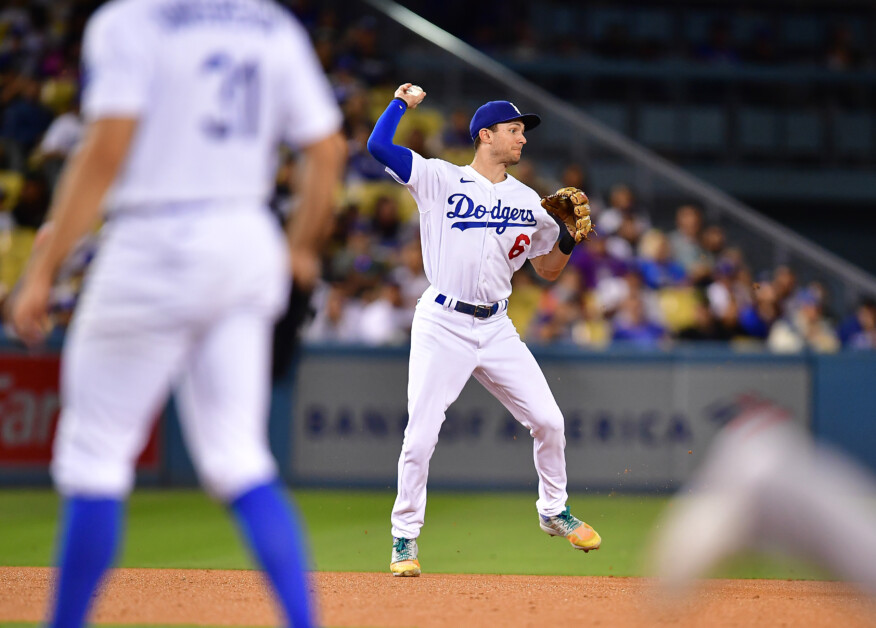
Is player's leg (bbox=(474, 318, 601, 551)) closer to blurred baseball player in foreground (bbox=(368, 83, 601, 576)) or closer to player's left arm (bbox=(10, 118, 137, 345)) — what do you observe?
blurred baseball player in foreground (bbox=(368, 83, 601, 576))

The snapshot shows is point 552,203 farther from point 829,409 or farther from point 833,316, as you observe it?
point 833,316

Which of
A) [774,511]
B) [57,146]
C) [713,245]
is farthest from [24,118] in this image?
[774,511]

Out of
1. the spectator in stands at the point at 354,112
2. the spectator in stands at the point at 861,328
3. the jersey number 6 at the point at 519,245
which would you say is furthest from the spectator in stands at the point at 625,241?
the jersey number 6 at the point at 519,245

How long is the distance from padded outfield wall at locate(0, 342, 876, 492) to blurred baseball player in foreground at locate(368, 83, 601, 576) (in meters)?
4.95

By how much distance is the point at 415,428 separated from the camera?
19.0ft

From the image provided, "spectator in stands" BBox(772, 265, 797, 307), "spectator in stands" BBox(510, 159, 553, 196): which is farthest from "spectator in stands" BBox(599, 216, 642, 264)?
"spectator in stands" BBox(772, 265, 797, 307)

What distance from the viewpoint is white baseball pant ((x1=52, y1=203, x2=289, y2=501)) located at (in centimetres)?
298

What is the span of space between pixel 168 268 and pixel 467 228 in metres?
3.07

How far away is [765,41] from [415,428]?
17114 millimetres

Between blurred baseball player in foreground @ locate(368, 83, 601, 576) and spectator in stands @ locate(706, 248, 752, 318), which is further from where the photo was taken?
spectator in stands @ locate(706, 248, 752, 318)

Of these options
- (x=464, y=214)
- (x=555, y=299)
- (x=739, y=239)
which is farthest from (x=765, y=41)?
(x=464, y=214)

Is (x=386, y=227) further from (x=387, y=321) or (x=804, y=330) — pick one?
(x=804, y=330)

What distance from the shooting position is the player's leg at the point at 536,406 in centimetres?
591

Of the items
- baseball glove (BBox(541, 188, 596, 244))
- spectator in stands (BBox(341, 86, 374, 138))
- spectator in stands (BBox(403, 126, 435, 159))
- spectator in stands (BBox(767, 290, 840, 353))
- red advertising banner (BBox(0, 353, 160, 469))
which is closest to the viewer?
baseball glove (BBox(541, 188, 596, 244))
